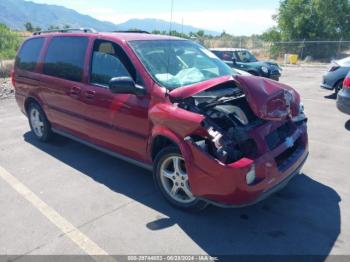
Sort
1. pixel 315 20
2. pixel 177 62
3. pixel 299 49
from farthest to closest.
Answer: pixel 315 20 → pixel 299 49 → pixel 177 62

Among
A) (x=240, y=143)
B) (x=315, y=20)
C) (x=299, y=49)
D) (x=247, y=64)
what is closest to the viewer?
(x=240, y=143)

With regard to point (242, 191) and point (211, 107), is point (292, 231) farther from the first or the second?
point (211, 107)

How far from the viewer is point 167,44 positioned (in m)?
4.57

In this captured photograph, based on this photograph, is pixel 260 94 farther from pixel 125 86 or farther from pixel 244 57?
pixel 244 57

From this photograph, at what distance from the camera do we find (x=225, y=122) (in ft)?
11.3

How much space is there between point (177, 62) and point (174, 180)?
1516 millimetres

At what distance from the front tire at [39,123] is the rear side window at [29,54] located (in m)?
0.70

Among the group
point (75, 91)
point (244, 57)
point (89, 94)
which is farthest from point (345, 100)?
point (244, 57)

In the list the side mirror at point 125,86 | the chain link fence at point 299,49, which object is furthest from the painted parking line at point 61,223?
the chain link fence at point 299,49

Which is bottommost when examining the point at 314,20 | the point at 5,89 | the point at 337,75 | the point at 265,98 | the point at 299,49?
the point at 5,89

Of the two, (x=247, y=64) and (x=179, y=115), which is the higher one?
(x=247, y=64)

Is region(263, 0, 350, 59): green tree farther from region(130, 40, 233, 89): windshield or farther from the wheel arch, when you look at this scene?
region(130, 40, 233, 89): windshield

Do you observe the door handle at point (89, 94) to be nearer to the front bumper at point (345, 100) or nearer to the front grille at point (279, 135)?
the front grille at point (279, 135)

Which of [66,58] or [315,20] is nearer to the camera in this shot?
[66,58]
